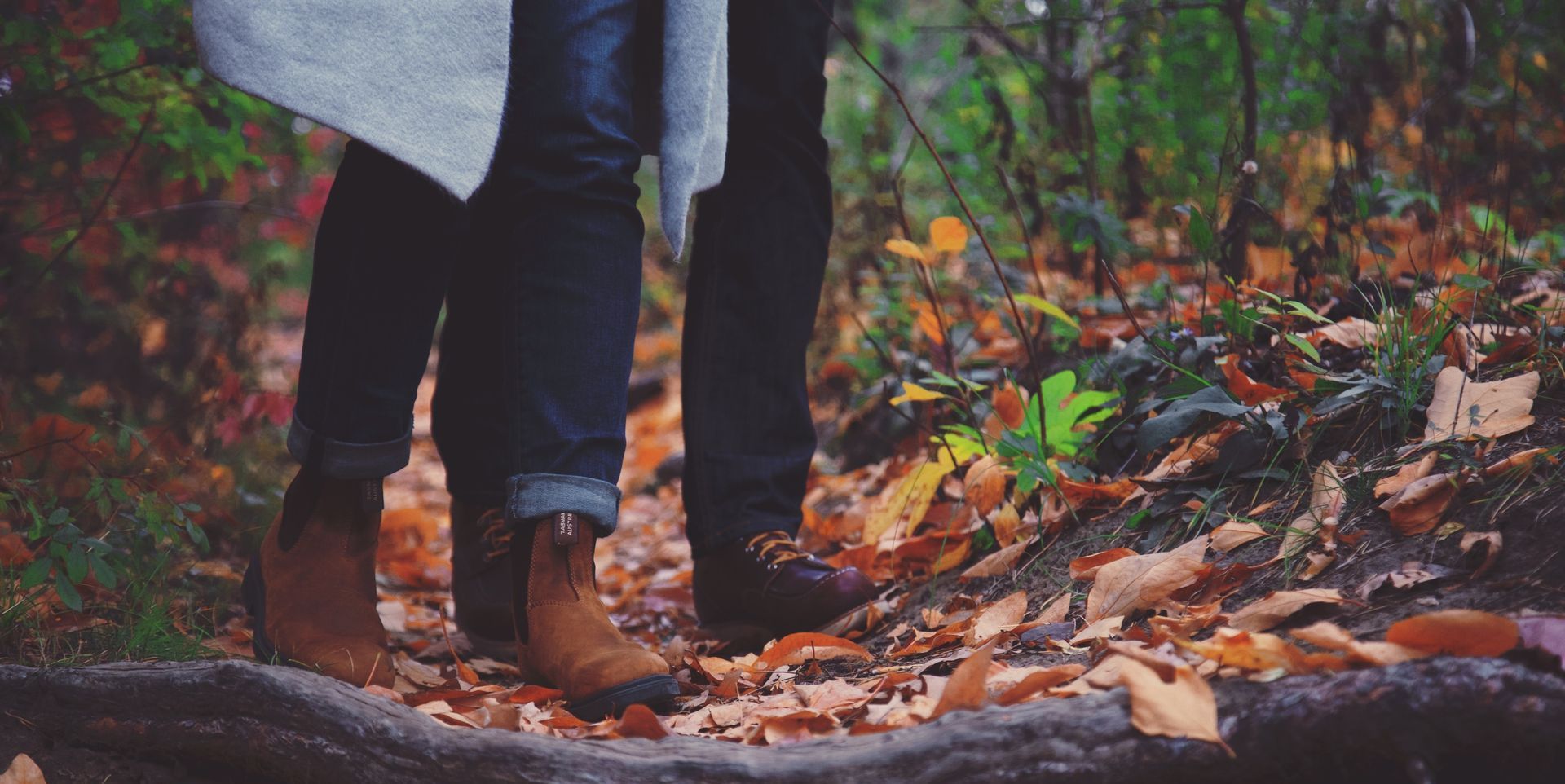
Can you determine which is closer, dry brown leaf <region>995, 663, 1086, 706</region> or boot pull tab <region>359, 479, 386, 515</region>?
dry brown leaf <region>995, 663, 1086, 706</region>

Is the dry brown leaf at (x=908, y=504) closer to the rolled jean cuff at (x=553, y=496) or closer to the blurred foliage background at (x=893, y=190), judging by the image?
the blurred foliage background at (x=893, y=190)

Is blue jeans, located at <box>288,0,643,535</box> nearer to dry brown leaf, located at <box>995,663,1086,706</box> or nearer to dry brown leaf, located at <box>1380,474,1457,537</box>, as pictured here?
dry brown leaf, located at <box>995,663,1086,706</box>

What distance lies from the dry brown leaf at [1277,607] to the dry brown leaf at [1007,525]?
709 mm

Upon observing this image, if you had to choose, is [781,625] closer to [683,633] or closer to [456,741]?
[683,633]

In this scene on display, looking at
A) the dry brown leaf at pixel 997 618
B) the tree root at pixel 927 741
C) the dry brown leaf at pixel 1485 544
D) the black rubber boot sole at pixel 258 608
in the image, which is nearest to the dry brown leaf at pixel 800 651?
the dry brown leaf at pixel 997 618

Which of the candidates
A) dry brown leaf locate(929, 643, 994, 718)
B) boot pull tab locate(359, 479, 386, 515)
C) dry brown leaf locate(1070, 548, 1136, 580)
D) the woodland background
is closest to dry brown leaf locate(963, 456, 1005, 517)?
the woodland background

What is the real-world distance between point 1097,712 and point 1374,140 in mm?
2888

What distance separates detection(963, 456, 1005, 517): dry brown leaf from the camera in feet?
6.38

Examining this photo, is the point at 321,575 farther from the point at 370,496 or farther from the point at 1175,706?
the point at 1175,706

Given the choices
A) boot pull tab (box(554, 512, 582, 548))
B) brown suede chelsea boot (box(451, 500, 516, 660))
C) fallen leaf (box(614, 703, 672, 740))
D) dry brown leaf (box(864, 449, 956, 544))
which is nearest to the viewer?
fallen leaf (box(614, 703, 672, 740))

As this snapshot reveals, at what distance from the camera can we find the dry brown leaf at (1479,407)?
4.46 ft

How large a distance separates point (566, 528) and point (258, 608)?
21.2 inches

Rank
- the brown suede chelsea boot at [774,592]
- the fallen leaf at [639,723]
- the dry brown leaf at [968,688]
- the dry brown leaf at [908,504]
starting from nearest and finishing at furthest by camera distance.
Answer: the dry brown leaf at [968,688]
the fallen leaf at [639,723]
the brown suede chelsea boot at [774,592]
the dry brown leaf at [908,504]

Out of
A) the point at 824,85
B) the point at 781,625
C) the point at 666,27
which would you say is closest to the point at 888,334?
the point at 824,85
